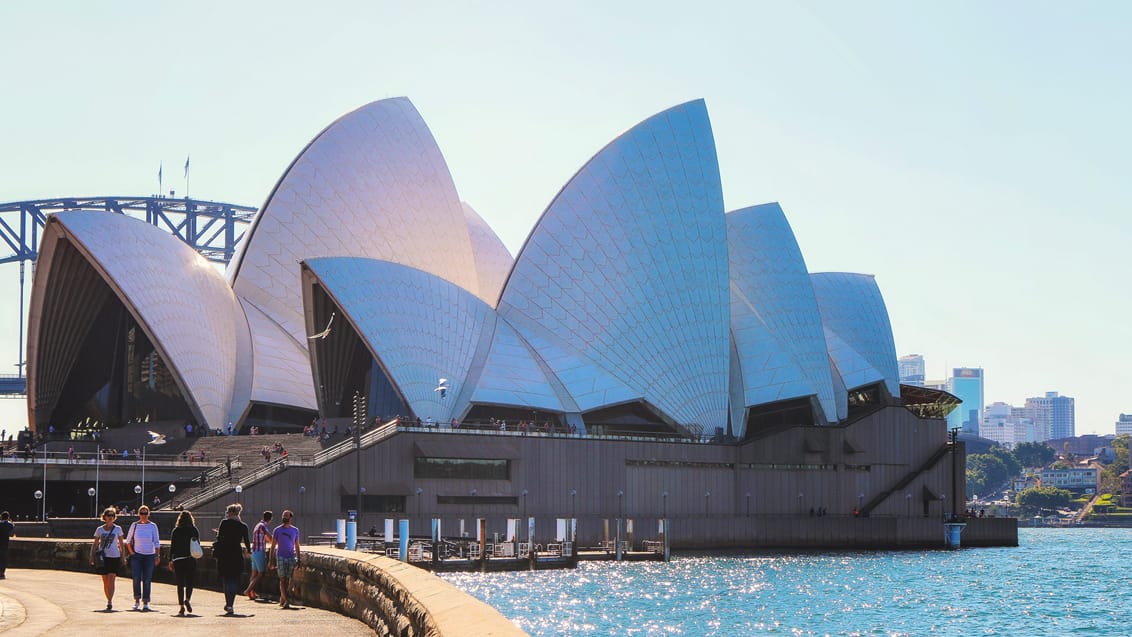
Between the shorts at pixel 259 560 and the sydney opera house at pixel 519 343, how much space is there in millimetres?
35573

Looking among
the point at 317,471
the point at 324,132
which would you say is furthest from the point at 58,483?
the point at 324,132

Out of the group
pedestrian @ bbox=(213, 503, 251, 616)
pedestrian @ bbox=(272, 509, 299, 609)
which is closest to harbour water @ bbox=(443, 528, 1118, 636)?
pedestrian @ bbox=(272, 509, 299, 609)

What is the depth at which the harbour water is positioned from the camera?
3278 cm

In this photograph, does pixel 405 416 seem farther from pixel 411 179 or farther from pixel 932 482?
pixel 932 482

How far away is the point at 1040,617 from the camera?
36.2 metres

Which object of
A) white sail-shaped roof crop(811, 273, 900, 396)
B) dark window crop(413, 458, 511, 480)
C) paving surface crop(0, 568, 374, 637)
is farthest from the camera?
white sail-shaped roof crop(811, 273, 900, 396)

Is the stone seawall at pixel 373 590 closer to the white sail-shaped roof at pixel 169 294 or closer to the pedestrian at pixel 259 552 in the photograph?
the pedestrian at pixel 259 552

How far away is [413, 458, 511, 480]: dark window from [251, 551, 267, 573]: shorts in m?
35.5

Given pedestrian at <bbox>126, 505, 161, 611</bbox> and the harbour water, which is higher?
pedestrian at <bbox>126, 505, 161, 611</bbox>

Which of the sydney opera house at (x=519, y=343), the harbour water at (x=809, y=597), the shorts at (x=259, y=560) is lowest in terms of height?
the harbour water at (x=809, y=597)

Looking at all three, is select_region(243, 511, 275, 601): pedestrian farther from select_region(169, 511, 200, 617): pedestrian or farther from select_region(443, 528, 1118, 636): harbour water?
select_region(443, 528, 1118, 636): harbour water

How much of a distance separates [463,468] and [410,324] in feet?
20.7

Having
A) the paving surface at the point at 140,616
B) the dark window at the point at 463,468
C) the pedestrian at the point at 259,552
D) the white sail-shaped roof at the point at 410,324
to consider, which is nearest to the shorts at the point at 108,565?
the paving surface at the point at 140,616

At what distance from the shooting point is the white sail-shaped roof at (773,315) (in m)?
70.2
